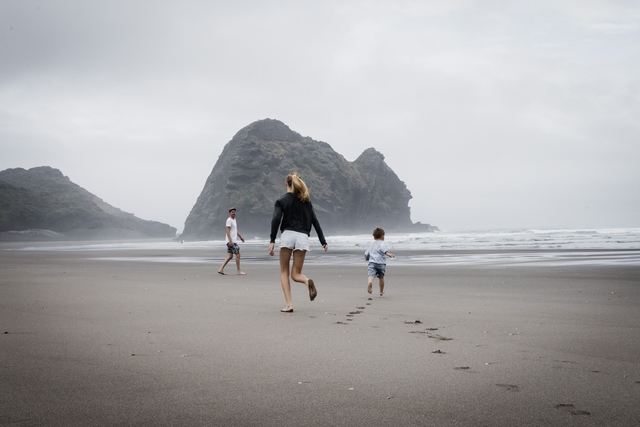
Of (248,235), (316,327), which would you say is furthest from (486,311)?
(248,235)

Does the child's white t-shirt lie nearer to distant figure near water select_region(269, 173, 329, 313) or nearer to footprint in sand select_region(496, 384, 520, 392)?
distant figure near water select_region(269, 173, 329, 313)

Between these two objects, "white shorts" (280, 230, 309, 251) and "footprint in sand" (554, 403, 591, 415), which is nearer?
"footprint in sand" (554, 403, 591, 415)

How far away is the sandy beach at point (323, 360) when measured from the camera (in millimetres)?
3023

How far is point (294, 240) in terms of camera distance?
745 cm

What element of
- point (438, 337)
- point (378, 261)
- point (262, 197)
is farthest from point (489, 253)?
point (262, 197)

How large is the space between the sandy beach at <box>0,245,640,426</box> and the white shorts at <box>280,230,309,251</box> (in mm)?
966

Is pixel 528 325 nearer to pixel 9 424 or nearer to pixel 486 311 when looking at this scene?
pixel 486 311

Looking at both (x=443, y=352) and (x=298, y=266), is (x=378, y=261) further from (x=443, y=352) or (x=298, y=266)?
(x=443, y=352)

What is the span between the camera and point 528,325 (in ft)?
19.6

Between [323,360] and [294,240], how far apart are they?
3.26m

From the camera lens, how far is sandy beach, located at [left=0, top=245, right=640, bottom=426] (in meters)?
3.02

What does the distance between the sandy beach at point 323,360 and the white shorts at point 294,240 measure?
0.97m

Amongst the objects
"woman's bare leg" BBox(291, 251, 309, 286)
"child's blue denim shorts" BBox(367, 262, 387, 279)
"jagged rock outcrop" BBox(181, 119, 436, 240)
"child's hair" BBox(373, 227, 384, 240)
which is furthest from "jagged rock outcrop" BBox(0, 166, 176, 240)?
"woman's bare leg" BBox(291, 251, 309, 286)

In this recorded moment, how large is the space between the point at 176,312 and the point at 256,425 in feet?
15.3
